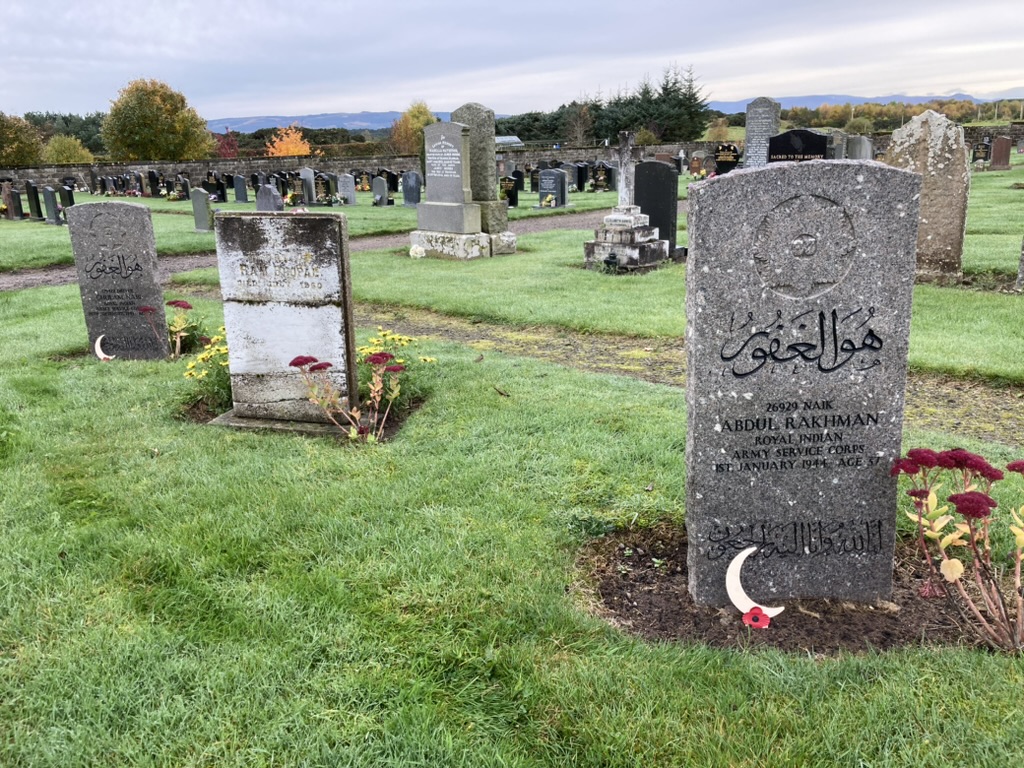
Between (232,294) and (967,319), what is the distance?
24.3 feet

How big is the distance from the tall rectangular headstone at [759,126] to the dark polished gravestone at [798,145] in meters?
6.28

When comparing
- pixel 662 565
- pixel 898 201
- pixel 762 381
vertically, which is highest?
pixel 898 201

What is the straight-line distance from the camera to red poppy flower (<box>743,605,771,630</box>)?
2.93 metres

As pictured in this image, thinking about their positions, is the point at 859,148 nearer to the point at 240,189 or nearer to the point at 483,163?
the point at 483,163

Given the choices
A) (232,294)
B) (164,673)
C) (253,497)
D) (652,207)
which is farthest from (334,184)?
(164,673)

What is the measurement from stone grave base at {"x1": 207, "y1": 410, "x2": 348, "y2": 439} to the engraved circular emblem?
127 inches

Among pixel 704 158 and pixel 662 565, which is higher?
pixel 704 158

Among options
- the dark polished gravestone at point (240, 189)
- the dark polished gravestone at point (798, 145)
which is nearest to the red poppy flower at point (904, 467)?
the dark polished gravestone at point (798, 145)

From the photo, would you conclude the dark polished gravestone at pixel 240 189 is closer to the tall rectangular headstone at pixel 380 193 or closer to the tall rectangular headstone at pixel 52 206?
the tall rectangular headstone at pixel 380 193

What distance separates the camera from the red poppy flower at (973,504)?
2578 mm

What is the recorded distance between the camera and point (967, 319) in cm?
816

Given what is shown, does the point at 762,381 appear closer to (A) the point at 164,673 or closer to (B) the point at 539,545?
(B) the point at 539,545

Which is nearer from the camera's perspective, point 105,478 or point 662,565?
point 662,565

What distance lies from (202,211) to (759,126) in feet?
49.1
